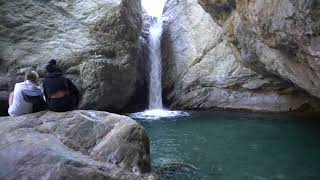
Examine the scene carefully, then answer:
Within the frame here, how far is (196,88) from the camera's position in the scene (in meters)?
19.5

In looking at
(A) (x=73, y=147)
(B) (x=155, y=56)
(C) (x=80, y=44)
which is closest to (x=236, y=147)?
(A) (x=73, y=147)

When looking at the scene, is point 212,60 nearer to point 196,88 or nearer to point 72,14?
point 196,88

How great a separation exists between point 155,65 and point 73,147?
14.9 metres

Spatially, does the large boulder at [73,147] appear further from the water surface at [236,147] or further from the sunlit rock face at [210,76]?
the sunlit rock face at [210,76]

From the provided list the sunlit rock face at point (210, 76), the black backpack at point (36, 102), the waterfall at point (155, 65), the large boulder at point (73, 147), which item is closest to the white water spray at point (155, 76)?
the waterfall at point (155, 65)

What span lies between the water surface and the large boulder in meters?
2.02

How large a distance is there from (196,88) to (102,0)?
6418 millimetres

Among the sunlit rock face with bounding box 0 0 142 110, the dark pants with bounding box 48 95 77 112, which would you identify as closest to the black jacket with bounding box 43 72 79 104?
the dark pants with bounding box 48 95 77 112

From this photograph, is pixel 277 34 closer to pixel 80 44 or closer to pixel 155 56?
pixel 80 44

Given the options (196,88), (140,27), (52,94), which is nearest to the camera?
(52,94)

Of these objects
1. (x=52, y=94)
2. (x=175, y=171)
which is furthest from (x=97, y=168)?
(x=175, y=171)

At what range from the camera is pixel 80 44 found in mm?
18250

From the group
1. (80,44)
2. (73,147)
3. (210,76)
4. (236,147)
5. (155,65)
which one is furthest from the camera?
(155,65)

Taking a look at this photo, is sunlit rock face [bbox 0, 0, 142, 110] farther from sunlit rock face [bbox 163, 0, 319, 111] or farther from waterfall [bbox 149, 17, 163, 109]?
sunlit rock face [bbox 163, 0, 319, 111]
